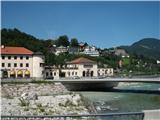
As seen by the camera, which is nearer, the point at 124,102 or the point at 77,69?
the point at 124,102

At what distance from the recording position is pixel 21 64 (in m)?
69.8

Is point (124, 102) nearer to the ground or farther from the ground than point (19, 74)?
nearer to the ground

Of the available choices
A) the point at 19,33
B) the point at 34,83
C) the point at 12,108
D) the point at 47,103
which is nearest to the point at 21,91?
the point at 34,83

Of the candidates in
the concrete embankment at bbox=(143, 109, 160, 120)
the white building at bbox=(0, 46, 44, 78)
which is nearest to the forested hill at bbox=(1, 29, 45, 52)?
the white building at bbox=(0, 46, 44, 78)

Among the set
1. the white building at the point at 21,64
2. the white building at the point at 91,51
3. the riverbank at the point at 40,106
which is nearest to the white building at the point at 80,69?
the white building at the point at 21,64

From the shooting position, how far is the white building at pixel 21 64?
2721 inches

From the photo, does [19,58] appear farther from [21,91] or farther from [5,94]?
[5,94]

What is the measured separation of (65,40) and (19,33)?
4208 cm

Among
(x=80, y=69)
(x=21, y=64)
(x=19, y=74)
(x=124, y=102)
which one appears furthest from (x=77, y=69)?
(x=124, y=102)

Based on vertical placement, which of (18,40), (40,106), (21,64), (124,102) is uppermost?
(18,40)

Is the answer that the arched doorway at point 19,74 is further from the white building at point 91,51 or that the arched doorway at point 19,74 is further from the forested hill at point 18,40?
the white building at point 91,51

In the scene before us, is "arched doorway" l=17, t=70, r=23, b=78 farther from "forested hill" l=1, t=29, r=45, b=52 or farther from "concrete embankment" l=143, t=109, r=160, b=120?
"concrete embankment" l=143, t=109, r=160, b=120

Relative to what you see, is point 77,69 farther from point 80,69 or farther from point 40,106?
point 40,106

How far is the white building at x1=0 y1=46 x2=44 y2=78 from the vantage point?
227 feet
